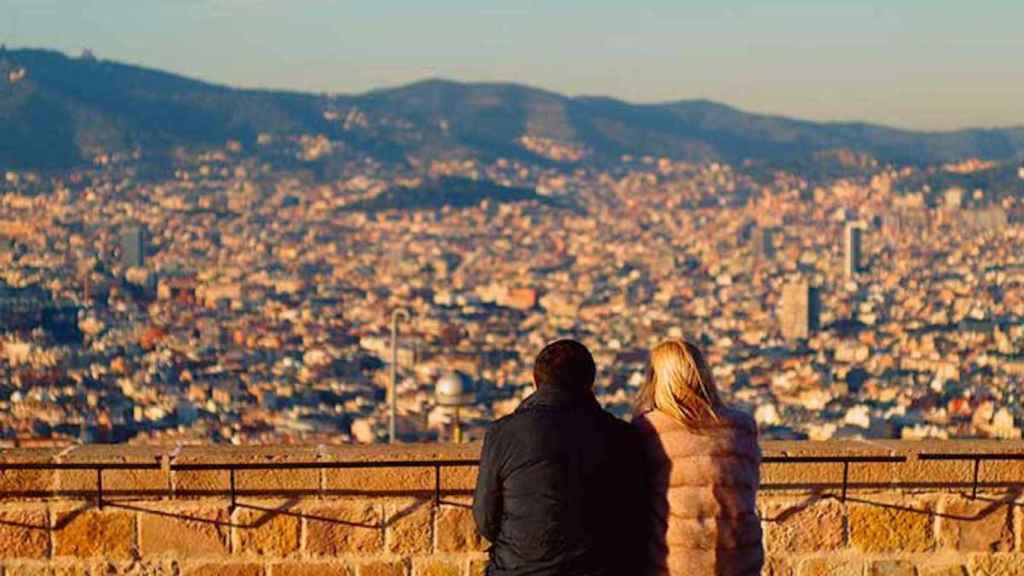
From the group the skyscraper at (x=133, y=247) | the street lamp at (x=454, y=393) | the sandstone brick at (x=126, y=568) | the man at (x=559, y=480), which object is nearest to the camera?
the man at (x=559, y=480)

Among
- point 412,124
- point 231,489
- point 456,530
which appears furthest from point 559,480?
point 412,124

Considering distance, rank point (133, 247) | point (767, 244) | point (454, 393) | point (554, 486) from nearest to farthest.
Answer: point (554, 486) → point (454, 393) → point (133, 247) → point (767, 244)

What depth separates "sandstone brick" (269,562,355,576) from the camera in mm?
4312

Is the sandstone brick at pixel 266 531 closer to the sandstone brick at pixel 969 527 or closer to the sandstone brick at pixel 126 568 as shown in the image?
the sandstone brick at pixel 126 568

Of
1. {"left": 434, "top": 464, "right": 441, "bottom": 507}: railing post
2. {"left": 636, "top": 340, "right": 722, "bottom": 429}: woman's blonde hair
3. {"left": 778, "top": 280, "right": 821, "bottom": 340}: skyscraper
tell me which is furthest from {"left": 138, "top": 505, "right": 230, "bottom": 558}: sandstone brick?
{"left": 778, "top": 280, "right": 821, "bottom": 340}: skyscraper

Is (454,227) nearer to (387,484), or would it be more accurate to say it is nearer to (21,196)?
(21,196)

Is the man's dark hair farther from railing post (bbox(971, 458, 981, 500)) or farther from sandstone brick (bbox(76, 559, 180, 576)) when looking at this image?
railing post (bbox(971, 458, 981, 500))

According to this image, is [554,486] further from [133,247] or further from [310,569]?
[133,247]

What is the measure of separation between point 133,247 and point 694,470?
78442mm

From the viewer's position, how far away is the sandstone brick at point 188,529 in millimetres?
4309

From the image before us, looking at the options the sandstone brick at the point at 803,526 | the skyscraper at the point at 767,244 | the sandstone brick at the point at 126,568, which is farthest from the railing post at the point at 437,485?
the skyscraper at the point at 767,244

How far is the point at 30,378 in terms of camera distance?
41312 mm

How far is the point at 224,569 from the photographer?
4.31 metres

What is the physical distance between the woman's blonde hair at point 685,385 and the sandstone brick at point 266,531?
3.86 ft
